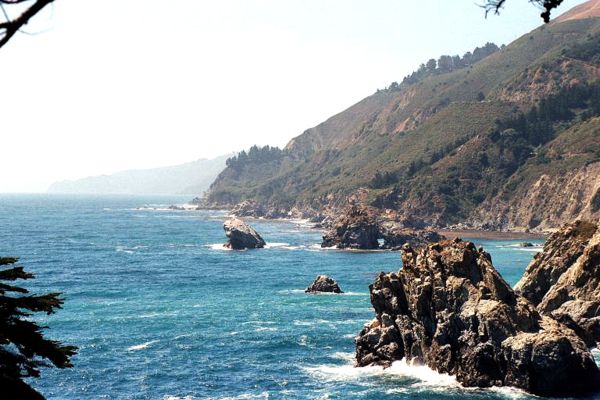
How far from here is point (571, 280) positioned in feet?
242

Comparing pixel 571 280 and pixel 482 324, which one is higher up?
pixel 571 280

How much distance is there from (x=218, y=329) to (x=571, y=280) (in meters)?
43.0

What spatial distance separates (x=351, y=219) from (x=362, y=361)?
406 feet

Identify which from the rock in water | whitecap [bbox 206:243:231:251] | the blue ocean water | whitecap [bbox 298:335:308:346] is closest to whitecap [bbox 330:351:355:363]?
the blue ocean water

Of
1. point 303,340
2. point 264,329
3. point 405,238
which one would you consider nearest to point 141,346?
point 264,329

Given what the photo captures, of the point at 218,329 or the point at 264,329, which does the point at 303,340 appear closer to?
the point at 264,329

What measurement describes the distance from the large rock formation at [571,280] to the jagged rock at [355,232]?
314ft

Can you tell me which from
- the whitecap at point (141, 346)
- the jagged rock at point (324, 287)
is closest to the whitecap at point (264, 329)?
the whitecap at point (141, 346)

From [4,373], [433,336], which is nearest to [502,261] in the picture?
[433,336]

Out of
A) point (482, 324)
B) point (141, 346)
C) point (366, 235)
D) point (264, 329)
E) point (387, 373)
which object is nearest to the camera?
point (482, 324)

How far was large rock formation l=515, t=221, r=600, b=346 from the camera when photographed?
67.8 m

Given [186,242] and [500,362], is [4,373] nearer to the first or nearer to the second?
[500,362]

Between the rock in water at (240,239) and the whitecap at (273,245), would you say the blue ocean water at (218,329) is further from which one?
the whitecap at (273,245)

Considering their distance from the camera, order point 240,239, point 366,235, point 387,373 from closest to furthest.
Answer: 1. point 387,373
2. point 240,239
3. point 366,235
